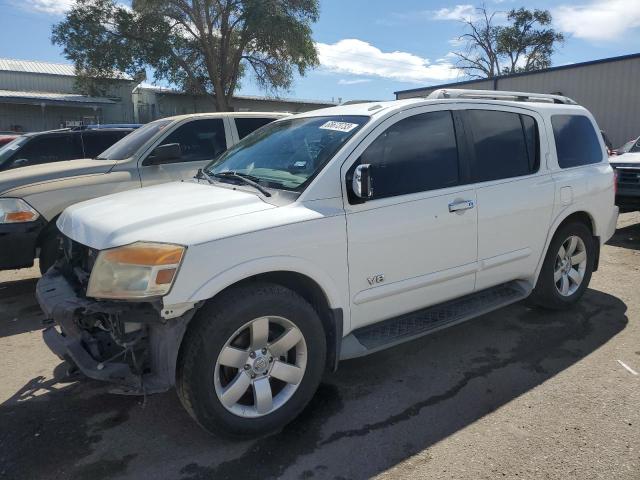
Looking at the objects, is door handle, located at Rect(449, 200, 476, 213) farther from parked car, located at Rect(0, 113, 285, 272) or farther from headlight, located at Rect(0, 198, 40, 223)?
headlight, located at Rect(0, 198, 40, 223)

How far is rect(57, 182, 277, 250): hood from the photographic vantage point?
8.87 ft

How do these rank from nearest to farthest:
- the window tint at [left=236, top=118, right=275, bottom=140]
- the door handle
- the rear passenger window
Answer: the door handle → the rear passenger window → the window tint at [left=236, top=118, right=275, bottom=140]

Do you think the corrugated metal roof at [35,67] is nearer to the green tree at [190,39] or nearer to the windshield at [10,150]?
the green tree at [190,39]

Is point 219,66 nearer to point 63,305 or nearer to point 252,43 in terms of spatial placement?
point 252,43

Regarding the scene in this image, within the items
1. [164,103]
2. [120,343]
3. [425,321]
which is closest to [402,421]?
[425,321]

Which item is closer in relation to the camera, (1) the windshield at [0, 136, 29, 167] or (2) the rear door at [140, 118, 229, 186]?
(2) the rear door at [140, 118, 229, 186]

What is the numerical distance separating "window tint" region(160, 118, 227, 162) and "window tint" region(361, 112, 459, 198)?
11.2ft

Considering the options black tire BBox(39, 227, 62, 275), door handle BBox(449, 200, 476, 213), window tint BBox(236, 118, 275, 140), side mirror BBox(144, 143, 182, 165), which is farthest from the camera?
window tint BBox(236, 118, 275, 140)

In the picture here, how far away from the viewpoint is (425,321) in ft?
11.7

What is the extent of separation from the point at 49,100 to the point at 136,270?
30.1 m

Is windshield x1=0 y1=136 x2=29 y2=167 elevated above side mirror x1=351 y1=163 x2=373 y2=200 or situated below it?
above

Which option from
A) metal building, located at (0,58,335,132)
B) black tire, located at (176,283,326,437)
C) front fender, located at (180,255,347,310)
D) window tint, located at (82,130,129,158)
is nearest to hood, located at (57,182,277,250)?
front fender, located at (180,255,347,310)

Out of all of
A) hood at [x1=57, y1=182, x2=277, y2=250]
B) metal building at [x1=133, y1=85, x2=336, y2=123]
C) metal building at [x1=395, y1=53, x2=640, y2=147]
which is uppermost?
metal building at [x1=133, y1=85, x2=336, y2=123]

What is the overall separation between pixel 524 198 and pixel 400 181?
127cm
